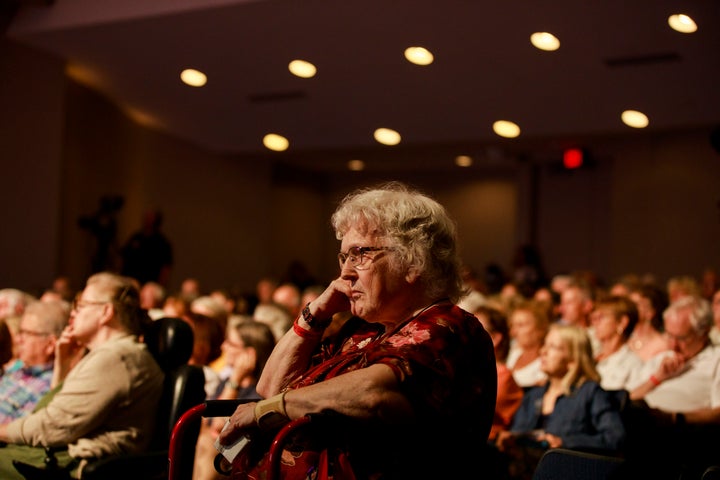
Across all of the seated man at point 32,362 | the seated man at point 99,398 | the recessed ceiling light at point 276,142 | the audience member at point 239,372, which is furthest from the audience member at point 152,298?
the seated man at point 99,398

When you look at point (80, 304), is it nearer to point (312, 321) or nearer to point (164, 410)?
point (164, 410)

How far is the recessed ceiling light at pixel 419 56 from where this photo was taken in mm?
6732

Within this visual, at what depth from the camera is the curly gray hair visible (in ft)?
6.90

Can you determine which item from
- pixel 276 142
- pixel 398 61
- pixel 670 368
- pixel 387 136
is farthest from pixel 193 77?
pixel 670 368

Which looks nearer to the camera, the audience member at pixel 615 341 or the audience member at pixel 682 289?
the audience member at pixel 615 341

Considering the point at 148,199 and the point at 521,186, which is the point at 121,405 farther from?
the point at 521,186

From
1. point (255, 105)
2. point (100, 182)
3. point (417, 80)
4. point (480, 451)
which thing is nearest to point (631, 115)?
point (417, 80)

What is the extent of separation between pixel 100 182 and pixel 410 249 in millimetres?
9369

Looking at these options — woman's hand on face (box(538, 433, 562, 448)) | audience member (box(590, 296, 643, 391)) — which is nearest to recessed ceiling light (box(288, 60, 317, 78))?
audience member (box(590, 296, 643, 391))

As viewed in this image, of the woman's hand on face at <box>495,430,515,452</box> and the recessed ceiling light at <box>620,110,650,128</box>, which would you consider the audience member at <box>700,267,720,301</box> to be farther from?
the woman's hand on face at <box>495,430,515,452</box>

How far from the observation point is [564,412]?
12.4ft

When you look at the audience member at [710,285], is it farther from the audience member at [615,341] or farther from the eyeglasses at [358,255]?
the eyeglasses at [358,255]

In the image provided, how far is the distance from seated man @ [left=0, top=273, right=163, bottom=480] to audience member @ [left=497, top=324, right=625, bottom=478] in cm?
151

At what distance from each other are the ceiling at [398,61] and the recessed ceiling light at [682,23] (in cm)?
5
